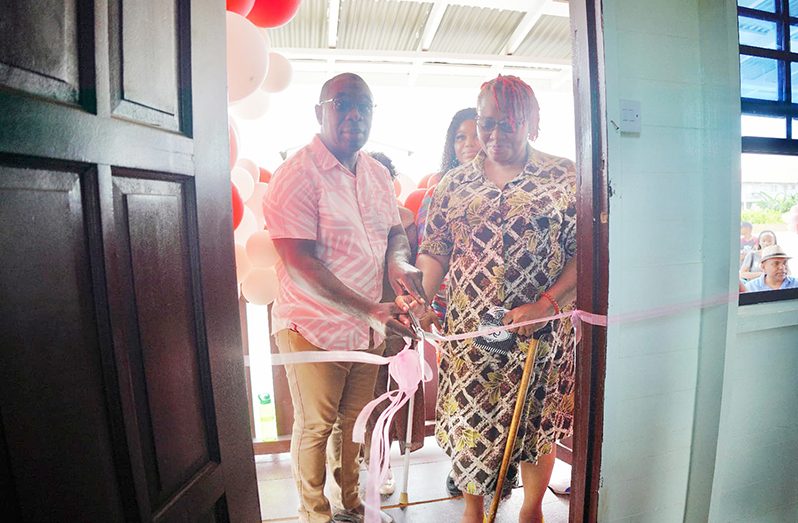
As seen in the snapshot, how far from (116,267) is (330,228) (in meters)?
0.70

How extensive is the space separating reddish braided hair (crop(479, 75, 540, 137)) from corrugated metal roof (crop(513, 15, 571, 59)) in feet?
0.78

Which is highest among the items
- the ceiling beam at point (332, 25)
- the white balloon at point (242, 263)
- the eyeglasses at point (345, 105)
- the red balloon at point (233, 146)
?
the ceiling beam at point (332, 25)

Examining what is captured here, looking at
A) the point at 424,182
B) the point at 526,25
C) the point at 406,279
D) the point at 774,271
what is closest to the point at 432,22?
the point at 526,25

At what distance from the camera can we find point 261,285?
1.37 meters

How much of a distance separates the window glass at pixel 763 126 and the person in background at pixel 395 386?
1.18 metres

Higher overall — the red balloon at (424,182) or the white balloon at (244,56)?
the white balloon at (244,56)

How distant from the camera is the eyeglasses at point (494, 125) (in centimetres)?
143

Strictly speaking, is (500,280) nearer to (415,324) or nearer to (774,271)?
(415,324)

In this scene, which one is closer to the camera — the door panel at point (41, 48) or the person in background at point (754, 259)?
the door panel at point (41, 48)

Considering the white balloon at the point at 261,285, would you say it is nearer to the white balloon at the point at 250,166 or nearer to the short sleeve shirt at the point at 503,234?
the white balloon at the point at 250,166

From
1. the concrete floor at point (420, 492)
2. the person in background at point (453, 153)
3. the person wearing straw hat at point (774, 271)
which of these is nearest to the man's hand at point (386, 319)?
the person in background at point (453, 153)

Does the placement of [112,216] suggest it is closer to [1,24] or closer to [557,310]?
[1,24]

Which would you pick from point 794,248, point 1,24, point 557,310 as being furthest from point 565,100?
point 1,24

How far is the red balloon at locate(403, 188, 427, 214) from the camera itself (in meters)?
1.45
